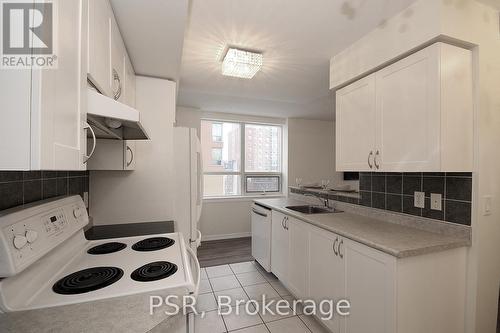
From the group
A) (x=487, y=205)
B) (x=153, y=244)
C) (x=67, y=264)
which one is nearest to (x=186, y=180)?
(x=153, y=244)

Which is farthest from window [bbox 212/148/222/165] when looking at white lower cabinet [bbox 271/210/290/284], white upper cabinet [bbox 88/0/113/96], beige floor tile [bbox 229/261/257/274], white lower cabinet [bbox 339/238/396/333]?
white upper cabinet [bbox 88/0/113/96]

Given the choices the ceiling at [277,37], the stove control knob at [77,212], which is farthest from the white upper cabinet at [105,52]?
the stove control knob at [77,212]

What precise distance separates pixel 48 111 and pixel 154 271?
855 mm

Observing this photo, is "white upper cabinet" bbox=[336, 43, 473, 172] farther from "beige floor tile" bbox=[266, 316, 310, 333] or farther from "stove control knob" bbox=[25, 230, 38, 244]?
"stove control knob" bbox=[25, 230, 38, 244]

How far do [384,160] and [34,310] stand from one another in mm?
2049

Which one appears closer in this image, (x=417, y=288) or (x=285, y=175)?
(x=417, y=288)

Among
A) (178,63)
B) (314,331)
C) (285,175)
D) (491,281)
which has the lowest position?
(314,331)

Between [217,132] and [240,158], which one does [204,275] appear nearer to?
[240,158]

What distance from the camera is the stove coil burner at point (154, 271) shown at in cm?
107

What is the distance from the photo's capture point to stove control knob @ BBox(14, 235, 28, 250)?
84 cm

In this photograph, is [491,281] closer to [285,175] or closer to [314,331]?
[314,331]

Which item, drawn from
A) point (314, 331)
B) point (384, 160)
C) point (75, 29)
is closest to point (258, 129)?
point (384, 160)

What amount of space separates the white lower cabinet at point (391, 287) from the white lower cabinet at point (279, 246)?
624mm

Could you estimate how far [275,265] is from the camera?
2.76 m
